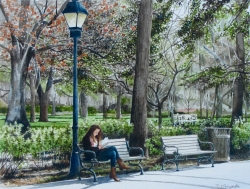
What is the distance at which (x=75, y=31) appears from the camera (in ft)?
19.8

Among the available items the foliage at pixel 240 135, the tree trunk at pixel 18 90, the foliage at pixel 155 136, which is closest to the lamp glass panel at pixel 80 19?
the tree trunk at pixel 18 90

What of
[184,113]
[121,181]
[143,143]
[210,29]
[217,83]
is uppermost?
[210,29]

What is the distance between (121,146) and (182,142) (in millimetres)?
1348

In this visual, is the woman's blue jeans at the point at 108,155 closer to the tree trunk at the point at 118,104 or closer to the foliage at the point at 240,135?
the tree trunk at the point at 118,104

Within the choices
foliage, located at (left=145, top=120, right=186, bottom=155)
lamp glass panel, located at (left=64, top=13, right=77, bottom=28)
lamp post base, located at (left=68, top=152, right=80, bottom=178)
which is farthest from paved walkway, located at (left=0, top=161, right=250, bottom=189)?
lamp glass panel, located at (left=64, top=13, right=77, bottom=28)

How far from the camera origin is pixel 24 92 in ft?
19.0

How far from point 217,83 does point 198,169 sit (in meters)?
1.81

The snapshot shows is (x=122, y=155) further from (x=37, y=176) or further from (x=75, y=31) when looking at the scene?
(x=75, y=31)

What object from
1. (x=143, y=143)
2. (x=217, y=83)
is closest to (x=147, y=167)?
(x=143, y=143)

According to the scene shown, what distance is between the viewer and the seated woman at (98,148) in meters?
6.19

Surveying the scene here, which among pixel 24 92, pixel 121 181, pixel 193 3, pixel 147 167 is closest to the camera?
pixel 24 92

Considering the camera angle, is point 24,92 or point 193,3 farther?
point 193,3

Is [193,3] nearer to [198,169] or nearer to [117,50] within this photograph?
[117,50]

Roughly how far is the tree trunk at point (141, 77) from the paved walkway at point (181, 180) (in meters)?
0.71
